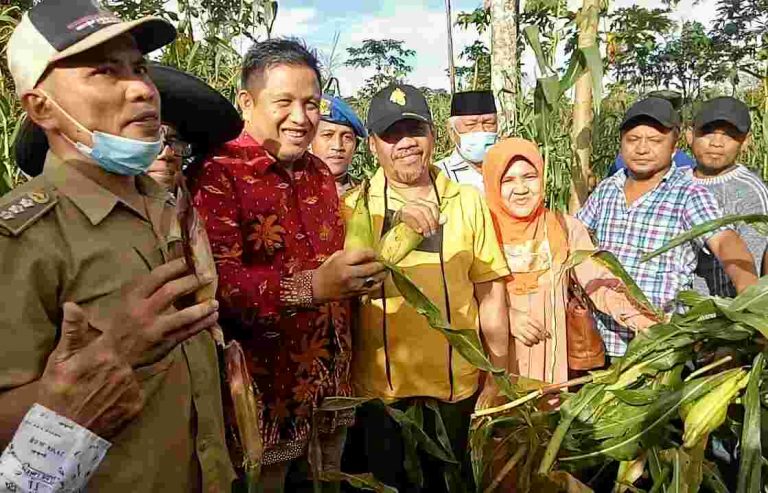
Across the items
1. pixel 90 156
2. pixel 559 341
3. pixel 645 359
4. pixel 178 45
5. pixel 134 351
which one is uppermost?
pixel 178 45

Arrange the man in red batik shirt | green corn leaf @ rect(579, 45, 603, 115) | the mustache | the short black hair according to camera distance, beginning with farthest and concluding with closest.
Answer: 1. green corn leaf @ rect(579, 45, 603, 115)
2. the mustache
3. the short black hair
4. the man in red batik shirt

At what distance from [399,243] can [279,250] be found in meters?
0.27

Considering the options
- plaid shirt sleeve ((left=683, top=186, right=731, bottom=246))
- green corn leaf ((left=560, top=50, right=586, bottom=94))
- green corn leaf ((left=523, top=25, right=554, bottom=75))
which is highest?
green corn leaf ((left=523, top=25, right=554, bottom=75))

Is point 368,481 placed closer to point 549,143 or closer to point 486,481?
point 486,481

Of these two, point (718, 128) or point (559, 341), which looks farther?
point (718, 128)

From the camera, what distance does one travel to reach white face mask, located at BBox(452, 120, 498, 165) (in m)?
3.01

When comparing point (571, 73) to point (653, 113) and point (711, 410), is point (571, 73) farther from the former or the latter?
point (711, 410)

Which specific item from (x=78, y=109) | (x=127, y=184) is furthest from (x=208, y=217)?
(x=78, y=109)

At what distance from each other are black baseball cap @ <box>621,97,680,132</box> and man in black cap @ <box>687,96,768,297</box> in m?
0.23

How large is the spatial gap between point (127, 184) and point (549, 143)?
2.21 m

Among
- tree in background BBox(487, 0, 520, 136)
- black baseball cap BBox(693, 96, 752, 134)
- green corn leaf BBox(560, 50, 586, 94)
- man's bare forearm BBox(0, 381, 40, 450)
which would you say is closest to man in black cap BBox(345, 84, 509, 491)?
green corn leaf BBox(560, 50, 586, 94)

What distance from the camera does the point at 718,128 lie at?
105 inches

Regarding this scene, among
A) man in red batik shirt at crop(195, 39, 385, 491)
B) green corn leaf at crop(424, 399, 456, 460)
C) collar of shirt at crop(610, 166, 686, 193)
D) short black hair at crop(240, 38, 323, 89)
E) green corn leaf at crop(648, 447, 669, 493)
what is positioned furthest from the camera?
collar of shirt at crop(610, 166, 686, 193)

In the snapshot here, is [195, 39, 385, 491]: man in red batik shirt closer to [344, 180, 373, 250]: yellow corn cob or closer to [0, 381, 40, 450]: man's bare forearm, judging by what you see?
[344, 180, 373, 250]: yellow corn cob
